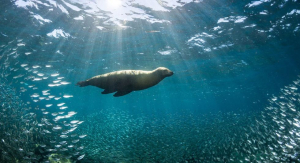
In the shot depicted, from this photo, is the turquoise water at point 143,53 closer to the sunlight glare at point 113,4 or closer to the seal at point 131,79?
the sunlight glare at point 113,4

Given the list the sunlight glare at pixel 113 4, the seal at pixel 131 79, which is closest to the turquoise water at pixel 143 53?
the sunlight glare at pixel 113 4

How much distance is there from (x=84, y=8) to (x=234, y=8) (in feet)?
33.1

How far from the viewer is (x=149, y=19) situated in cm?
1199

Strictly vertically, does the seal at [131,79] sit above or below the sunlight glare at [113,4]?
below

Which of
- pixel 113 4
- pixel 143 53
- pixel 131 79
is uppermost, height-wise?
pixel 113 4

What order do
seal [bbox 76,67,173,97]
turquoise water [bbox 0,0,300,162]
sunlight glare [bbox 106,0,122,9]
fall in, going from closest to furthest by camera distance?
seal [bbox 76,67,173,97] < turquoise water [bbox 0,0,300,162] < sunlight glare [bbox 106,0,122,9]

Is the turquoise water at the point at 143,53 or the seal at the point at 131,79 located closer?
the seal at the point at 131,79

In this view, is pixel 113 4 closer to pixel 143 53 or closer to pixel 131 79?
pixel 143 53

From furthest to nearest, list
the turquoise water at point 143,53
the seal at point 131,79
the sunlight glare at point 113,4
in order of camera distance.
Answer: the sunlight glare at point 113,4 → the turquoise water at point 143,53 → the seal at point 131,79

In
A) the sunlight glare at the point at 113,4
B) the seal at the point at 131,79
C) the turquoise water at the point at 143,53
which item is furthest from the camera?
the sunlight glare at the point at 113,4

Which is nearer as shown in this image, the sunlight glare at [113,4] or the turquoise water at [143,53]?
the turquoise water at [143,53]

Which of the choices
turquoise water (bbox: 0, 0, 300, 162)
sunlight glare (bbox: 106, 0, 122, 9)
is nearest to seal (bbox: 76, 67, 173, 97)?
turquoise water (bbox: 0, 0, 300, 162)

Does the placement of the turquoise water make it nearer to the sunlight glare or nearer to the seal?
the sunlight glare

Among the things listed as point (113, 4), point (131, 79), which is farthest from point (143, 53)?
point (131, 79)
